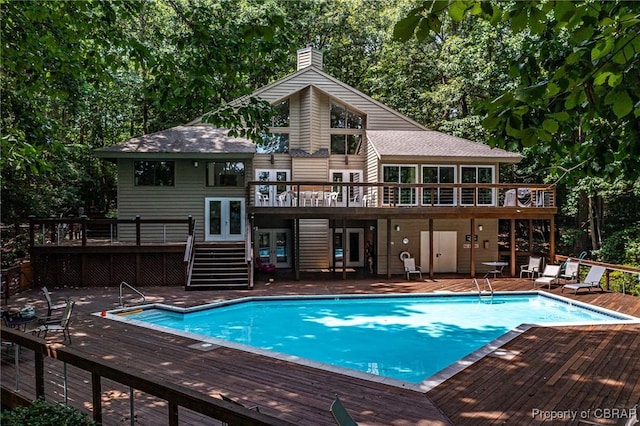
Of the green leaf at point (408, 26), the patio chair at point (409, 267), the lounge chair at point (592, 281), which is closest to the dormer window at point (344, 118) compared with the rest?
the patio chair at point (409, 267)

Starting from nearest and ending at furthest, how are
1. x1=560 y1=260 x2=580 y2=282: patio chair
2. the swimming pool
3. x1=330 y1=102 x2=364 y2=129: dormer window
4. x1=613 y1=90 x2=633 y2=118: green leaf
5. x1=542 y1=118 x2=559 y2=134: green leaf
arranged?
x1=613 y1=90 x2=633 y2=118: green leaf → x1=542 y1=118 x2=559 y2=134: green leaf → the swimming pool → x1=560 y1=260 x2=580 y2=282: patio chair → x1=330 y1=102 x2=364 y2=129: dormer window

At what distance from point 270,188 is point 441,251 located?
7.37 metres

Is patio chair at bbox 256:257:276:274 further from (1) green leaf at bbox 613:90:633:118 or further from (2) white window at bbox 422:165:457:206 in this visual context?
(1) green leaf at bbox 613:90:633:118

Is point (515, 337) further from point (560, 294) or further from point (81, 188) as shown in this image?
point (81, 188)

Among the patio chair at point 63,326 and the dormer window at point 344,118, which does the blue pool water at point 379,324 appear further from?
the dormer window at point 344,118

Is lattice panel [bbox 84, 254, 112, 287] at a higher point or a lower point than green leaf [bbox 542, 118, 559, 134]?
lower

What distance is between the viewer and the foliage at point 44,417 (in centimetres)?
347

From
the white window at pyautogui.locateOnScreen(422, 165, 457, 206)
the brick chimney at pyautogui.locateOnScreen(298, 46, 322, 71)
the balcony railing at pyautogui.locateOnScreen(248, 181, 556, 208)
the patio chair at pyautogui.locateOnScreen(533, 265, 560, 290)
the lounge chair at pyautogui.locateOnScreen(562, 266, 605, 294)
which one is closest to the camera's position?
the lounge chair at pyautogui.locateOnScreen(562, 266, 605, 294)

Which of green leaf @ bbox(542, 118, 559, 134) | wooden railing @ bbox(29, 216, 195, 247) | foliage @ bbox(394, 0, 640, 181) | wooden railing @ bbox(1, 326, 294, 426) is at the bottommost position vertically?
wooden railing @ bbox(1, 326, 294, 426)

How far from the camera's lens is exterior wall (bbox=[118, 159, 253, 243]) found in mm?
16391

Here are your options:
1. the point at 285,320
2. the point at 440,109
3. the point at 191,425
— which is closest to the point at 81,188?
the point at 285,320

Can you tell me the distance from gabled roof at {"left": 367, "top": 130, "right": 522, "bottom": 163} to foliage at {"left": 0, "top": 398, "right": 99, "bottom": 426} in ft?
46.0

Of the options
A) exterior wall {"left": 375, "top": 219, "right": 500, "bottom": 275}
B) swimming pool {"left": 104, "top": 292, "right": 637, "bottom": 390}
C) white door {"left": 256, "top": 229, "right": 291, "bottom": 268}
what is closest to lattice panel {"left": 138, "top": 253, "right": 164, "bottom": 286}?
swimming pool {"left": 104, "top": 292, "right": 637, "bottom": 390}

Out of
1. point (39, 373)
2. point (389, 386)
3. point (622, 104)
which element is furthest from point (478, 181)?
point (622, 104)
